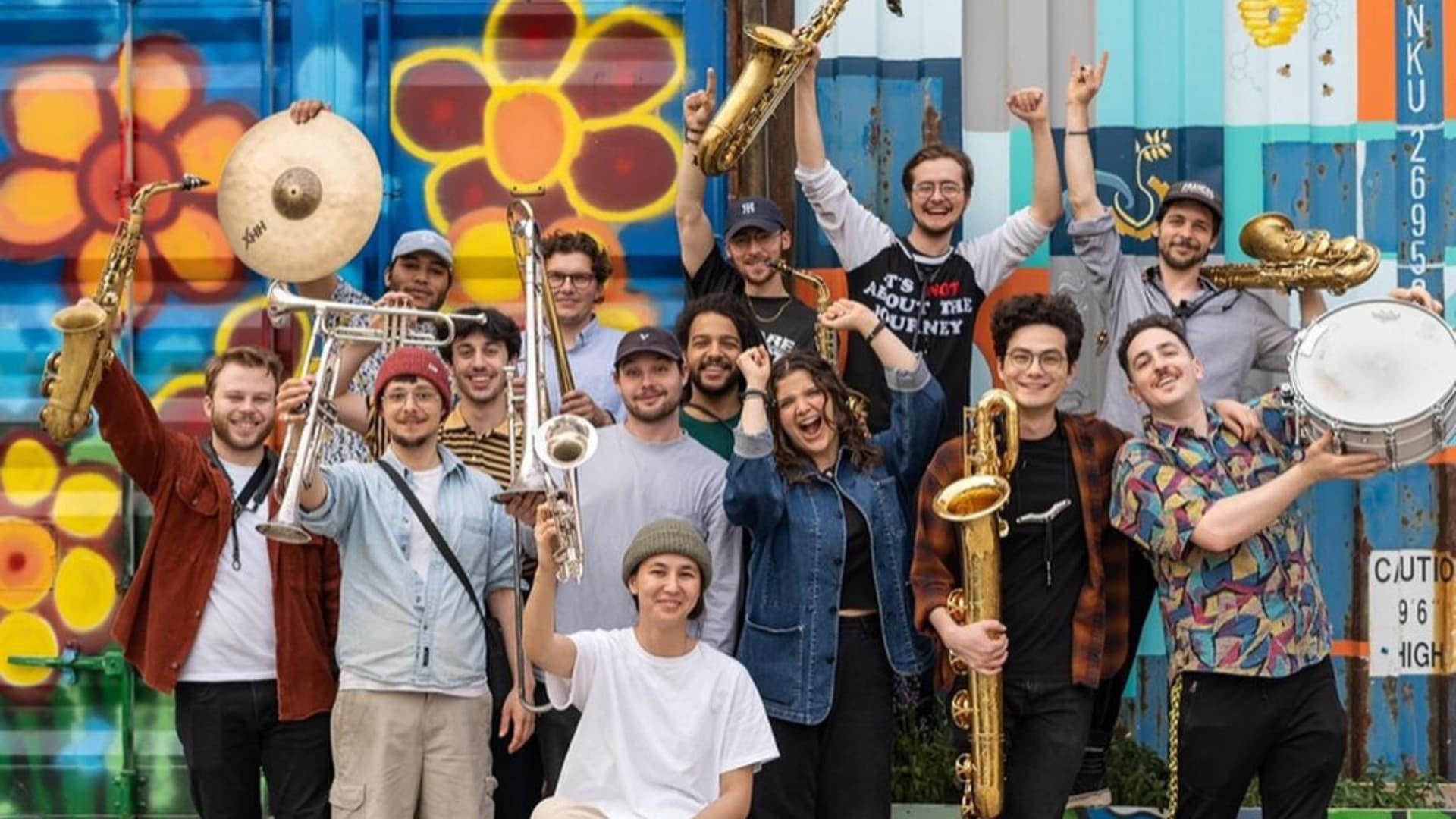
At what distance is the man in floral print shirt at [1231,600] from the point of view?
15.1 feet

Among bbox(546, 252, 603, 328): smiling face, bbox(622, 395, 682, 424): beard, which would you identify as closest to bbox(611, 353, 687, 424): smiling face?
bbox(622, 395, 682, 424): beard

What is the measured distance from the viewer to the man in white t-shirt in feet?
14.3

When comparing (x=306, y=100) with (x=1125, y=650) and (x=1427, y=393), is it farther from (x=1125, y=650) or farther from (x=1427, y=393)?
(x=1427, y=393)

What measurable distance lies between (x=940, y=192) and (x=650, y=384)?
44.3 inches

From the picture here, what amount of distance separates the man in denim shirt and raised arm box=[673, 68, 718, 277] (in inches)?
40.2

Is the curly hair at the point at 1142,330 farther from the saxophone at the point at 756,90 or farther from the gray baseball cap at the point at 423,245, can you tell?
the gray baseball cap at the point at 423,245

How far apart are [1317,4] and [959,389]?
1696 millimetres

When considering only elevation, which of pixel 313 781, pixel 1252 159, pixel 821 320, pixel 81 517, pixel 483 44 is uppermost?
pixel 483 44

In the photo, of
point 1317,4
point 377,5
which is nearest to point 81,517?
point 377,5

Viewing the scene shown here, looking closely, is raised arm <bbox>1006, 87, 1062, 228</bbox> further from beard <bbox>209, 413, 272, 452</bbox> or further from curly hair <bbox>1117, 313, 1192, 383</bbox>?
beard <bbox>209, 413, 272, 452</bbox>

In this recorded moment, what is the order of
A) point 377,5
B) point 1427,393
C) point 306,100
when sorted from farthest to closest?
point 377,5 < point 306,100 < point 1427,393

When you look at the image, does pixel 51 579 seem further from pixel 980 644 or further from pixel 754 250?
pixel 980 644

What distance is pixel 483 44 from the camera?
19.2ft

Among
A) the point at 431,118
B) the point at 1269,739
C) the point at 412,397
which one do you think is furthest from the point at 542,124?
the point at 1269,739
